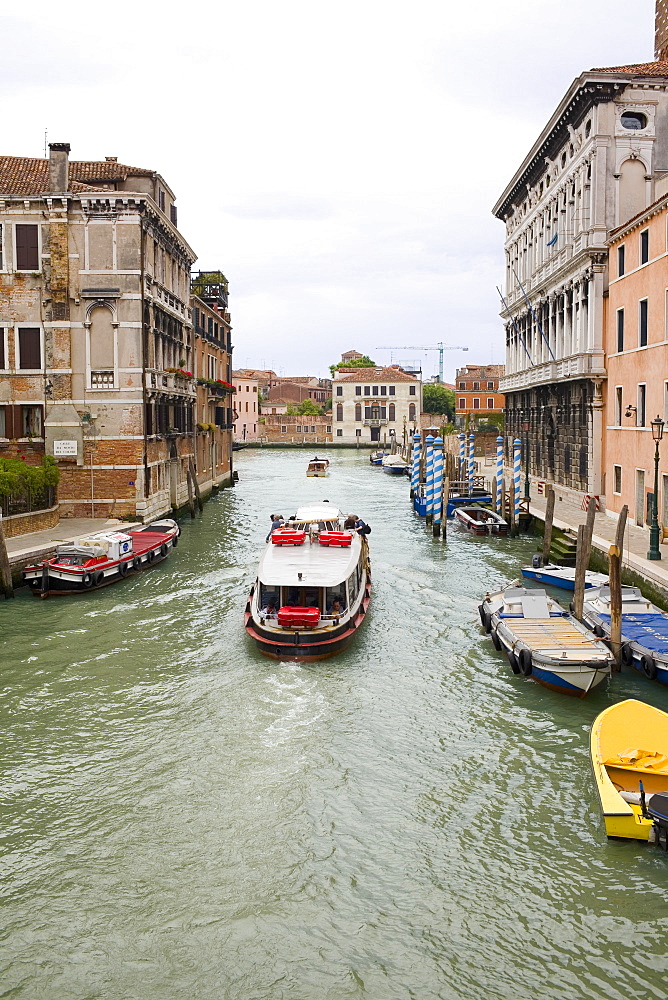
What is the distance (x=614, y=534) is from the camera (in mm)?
23375

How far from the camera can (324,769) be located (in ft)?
36.6

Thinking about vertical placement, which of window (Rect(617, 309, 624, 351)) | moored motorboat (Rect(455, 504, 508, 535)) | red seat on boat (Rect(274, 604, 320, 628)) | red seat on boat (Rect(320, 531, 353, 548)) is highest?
window (Rect(617, 309, 624, 351))

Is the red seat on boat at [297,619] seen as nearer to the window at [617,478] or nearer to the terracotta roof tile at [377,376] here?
the window at [617,478]

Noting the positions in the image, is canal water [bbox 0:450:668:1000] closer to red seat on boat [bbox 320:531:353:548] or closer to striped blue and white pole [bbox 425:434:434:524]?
red seat on boat [bbox 320:531:353:548]

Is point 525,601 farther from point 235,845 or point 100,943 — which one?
point 100,943

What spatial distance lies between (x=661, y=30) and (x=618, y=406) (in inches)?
801

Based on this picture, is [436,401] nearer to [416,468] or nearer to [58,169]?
[416,468]

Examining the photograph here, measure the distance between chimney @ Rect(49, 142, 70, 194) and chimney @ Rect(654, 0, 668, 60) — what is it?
25573 mm

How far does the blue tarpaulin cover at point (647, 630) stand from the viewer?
1417 centimetres

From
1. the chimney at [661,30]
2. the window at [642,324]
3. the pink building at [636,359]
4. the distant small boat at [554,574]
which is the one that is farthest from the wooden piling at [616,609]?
the chimney at [661,30]

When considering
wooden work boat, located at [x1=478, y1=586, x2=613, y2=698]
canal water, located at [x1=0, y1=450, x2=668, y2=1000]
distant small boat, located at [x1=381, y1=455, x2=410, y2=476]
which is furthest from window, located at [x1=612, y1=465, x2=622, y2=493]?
distant small boat, located at [x1=381, y1=455, x2=410, y2=476]

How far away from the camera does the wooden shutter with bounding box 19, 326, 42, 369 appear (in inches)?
1062

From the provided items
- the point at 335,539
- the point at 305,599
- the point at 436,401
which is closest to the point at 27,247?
the point at 335,539

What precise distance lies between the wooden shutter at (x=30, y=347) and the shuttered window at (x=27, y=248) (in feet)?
6.18
